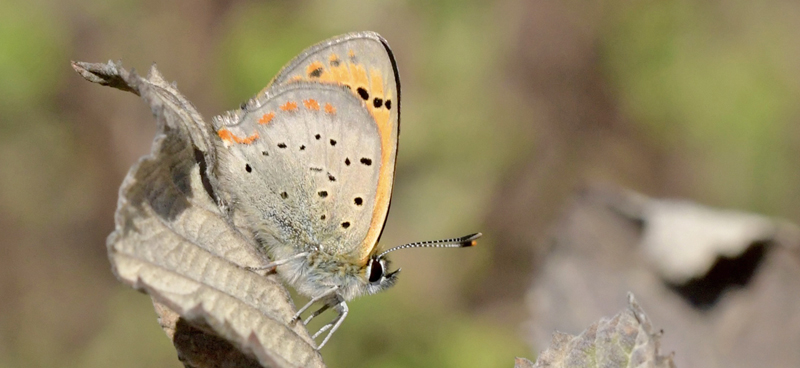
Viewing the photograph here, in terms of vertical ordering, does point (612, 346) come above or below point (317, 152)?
below

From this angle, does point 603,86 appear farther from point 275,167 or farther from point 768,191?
point 275,167

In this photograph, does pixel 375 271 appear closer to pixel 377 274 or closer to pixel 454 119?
pixel 377 274

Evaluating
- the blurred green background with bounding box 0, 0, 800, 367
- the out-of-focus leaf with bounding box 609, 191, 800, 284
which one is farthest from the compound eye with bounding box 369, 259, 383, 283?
the blurred green background with bounding box 0, 0, 800, 367

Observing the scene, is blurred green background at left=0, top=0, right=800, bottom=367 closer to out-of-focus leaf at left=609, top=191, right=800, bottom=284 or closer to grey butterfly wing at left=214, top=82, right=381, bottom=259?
grey butterfly wing at left=214, top=82, right=381, bottom=259

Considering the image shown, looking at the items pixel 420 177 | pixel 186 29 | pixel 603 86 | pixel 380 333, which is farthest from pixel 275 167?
pixel 603 86

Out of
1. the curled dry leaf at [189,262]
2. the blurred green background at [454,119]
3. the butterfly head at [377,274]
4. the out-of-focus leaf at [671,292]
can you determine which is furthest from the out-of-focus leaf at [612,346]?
the blurred green background at [454,119]

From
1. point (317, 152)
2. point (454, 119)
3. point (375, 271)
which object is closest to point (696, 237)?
point (375, 271)
